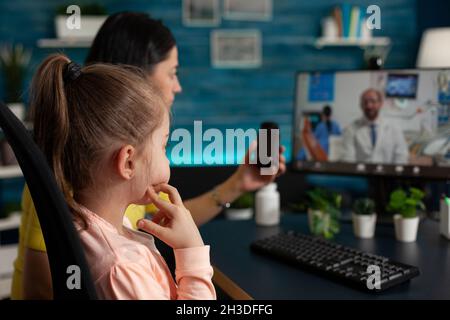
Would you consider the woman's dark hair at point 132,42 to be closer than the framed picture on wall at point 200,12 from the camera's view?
Yes

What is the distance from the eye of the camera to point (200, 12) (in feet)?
11.8

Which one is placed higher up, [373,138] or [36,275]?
[373,138]

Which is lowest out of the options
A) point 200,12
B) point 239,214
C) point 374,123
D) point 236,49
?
point 239,214

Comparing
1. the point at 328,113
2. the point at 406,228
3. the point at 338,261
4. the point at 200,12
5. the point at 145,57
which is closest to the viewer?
the point at 338,261

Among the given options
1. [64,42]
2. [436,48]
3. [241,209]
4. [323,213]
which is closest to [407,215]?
[323,213]

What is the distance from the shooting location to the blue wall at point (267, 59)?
3584 mm

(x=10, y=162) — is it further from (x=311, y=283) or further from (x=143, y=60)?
(x=311, y=283)

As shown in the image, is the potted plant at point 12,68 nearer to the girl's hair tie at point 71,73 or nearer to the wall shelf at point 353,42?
the wall shelf at point 353,42

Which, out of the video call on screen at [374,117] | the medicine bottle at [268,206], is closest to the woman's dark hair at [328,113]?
the video call on screen at [374,117]

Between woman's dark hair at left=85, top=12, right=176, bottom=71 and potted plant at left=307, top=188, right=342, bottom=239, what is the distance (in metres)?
0.50

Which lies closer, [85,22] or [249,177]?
[249,177]

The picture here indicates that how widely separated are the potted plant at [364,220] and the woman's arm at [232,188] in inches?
8.7

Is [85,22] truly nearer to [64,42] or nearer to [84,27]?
[84,27]

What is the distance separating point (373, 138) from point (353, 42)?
238 cm
